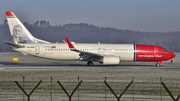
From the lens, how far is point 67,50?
130 ft

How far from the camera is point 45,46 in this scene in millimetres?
39562

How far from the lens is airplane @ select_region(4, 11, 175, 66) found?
128 ft

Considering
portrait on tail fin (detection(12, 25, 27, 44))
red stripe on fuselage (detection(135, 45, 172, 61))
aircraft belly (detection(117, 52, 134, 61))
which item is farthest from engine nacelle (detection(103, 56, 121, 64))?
portrait on tail fin (detection(12, 25, 27, 44))

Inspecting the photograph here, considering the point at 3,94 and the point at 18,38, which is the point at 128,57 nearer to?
the point at 18,38

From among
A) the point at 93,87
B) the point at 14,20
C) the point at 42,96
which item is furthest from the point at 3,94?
the point at 14,20

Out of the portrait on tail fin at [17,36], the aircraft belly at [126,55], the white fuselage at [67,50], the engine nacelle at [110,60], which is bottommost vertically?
the engine nacelle at [110,60]

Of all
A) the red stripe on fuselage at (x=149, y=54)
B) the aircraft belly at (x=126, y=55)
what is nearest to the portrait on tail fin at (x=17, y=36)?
the aircraft belly at (x=126, y=55)

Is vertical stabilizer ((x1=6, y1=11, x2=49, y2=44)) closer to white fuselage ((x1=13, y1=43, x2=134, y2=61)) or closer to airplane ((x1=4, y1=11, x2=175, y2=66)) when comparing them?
airplane ((x1=4, y1=11, x2=175, y2=66))

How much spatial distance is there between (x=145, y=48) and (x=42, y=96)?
89.8ft

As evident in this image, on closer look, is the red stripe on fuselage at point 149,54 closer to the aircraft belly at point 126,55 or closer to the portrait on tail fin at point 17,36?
the aircraft belly at point 126,55

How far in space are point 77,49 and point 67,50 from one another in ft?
5.56

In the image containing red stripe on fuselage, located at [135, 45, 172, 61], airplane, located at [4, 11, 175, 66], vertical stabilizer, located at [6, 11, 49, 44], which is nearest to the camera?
airplane, located at [4, 11, 175, 66]

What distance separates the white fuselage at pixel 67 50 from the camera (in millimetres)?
39156

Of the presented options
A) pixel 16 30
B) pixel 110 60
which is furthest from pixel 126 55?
pixel 16 30
